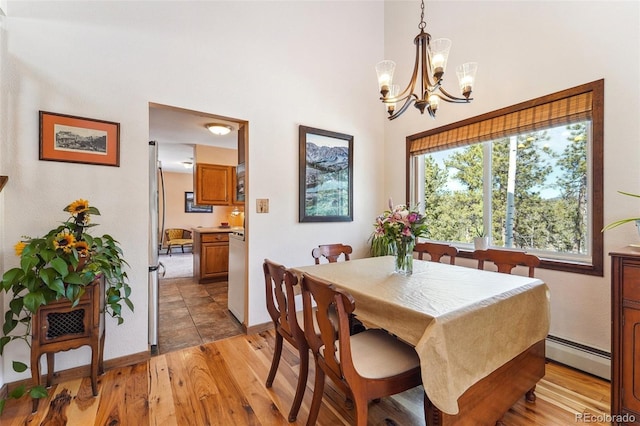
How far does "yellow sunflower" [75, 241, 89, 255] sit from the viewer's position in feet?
5.74

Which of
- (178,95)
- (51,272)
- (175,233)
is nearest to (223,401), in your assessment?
(51,272)

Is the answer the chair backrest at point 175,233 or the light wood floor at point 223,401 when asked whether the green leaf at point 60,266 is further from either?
the chair backrest at point 175,233

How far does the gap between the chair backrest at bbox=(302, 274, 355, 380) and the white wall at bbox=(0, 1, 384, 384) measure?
1521 millimetres

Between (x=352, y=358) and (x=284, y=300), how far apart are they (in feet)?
1.85

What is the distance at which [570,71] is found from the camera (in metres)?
2.21

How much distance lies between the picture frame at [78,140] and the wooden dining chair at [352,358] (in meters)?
1.95

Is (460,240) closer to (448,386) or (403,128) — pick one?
(403,128)

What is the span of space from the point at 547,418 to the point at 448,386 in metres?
1.10

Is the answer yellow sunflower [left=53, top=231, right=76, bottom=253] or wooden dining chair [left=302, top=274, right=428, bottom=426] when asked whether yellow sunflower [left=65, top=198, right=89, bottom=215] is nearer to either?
yellow sunflower [left=53, top=231, right=76, bottom=253]

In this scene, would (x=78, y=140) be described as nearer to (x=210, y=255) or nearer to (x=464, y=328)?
(x=464, y=328)

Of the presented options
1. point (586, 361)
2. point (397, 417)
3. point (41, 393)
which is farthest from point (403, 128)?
point (41, 393)

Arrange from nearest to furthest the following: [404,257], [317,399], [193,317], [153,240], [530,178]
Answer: [317,399]
[404,257]
[153,240]
[530,178]
[193,317]

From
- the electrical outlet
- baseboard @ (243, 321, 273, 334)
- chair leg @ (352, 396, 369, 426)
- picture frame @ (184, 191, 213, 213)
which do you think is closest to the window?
the electrical outlet

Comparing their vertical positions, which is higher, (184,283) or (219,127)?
(219,127)
